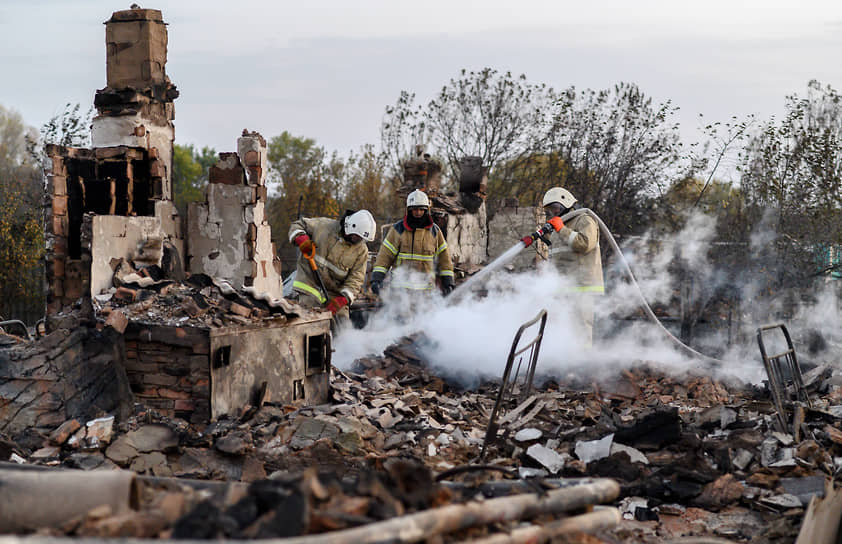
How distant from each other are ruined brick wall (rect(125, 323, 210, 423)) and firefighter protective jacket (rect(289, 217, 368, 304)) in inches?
111

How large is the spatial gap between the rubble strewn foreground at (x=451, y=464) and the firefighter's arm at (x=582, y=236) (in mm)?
1644

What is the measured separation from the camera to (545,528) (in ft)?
11.2

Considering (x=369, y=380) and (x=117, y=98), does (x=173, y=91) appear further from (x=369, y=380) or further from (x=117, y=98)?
(x=369, y=380)

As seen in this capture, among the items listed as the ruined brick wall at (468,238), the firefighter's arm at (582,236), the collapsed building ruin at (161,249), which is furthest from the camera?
the ruined brick wall at (468,238)

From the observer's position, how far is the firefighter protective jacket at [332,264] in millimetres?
9930

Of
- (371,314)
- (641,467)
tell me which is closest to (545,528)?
(641,467)

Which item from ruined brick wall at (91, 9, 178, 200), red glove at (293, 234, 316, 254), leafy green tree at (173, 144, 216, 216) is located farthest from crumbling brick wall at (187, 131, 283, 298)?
leafy green tree at (173, 144, 216, 216)

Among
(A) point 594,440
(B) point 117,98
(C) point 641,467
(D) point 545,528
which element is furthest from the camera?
(B) point 117,98

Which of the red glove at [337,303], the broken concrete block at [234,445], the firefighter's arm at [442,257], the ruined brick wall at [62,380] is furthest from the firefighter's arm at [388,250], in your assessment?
the broken concrete block at [234,445]

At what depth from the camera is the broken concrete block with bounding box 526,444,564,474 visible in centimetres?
616

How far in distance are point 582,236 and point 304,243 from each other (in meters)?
3.25

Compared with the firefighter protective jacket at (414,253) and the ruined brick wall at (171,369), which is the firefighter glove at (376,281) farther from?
the ruined brick wall at (171,369)

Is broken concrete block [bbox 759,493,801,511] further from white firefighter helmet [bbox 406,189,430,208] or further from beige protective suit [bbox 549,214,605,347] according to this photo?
white firefighter helmet [bbox 406,189,430,208]

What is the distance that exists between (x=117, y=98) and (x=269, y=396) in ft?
17.6
